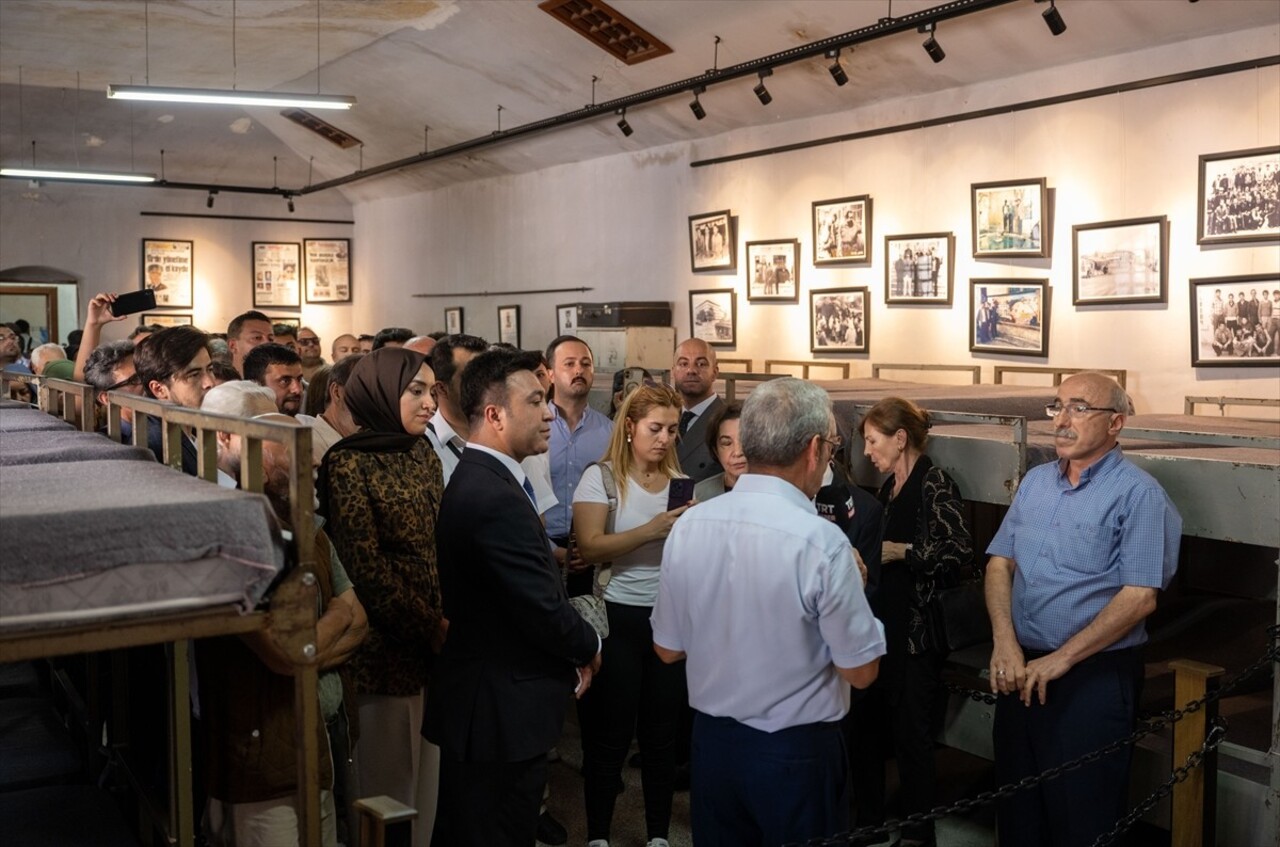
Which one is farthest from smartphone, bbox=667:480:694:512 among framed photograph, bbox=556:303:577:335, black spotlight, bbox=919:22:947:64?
framed photograph, bbox=556:303:577:335

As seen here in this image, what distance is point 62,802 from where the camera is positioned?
2730 millimetres

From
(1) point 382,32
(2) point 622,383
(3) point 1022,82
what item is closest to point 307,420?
(2) point 622,383

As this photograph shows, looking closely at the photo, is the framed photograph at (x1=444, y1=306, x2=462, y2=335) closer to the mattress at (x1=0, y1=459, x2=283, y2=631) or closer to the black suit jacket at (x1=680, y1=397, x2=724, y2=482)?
the black suit jacket at (x1=680, y1=397, x2=724, y2=482)

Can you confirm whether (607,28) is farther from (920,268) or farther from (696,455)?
(696,455)

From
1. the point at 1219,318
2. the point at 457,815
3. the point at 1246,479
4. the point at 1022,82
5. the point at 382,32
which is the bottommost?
the point at 457,815

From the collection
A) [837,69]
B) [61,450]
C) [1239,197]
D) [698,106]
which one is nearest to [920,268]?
[837,69]

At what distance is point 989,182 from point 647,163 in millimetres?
5570

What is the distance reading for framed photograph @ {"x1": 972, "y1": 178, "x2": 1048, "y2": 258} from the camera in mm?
10297

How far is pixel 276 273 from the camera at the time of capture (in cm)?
2186

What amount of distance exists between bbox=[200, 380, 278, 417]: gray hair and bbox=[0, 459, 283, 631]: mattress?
4.00 feet

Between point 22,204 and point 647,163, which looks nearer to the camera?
point 647,163

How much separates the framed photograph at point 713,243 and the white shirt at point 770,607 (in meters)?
11.0

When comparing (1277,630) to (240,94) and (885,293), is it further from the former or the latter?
(240,94)

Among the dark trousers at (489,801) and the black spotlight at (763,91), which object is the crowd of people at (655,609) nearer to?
the dark trousers at (489,801)
